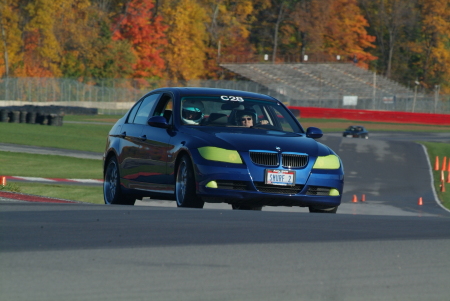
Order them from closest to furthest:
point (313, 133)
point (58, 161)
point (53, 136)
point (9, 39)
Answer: point (313, 133) < point (58, 161) < point (53, 136) < point (9, 39)

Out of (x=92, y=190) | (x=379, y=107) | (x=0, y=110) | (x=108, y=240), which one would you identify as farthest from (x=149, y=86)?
(x=108, y=240)

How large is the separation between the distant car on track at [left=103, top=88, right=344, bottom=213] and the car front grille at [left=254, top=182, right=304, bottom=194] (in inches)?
0.4

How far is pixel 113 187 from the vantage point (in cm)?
1140

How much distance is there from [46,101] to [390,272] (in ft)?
226

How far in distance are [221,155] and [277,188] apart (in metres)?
0.72

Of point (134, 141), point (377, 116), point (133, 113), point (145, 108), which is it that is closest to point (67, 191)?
point (133, 113)

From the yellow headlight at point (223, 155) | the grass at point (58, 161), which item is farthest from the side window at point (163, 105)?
the grass at point (58, 161)

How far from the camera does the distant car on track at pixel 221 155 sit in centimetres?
923

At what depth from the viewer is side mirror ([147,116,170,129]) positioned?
10.0m

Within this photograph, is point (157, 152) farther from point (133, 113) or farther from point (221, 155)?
point (133, 113)

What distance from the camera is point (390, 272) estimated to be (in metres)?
4.45

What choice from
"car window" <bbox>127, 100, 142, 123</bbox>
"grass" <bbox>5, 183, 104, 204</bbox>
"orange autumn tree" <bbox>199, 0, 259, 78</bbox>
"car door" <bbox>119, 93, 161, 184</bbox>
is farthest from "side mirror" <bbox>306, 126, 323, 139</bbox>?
"orange autumn tree" <bbox>199, 0, 259, 78</bbox>

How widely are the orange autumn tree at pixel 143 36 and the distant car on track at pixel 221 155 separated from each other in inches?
3044

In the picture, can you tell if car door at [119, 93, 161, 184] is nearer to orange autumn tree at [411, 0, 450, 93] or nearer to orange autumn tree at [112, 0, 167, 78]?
orange autumn tree at [112, 0, 167, 78]
